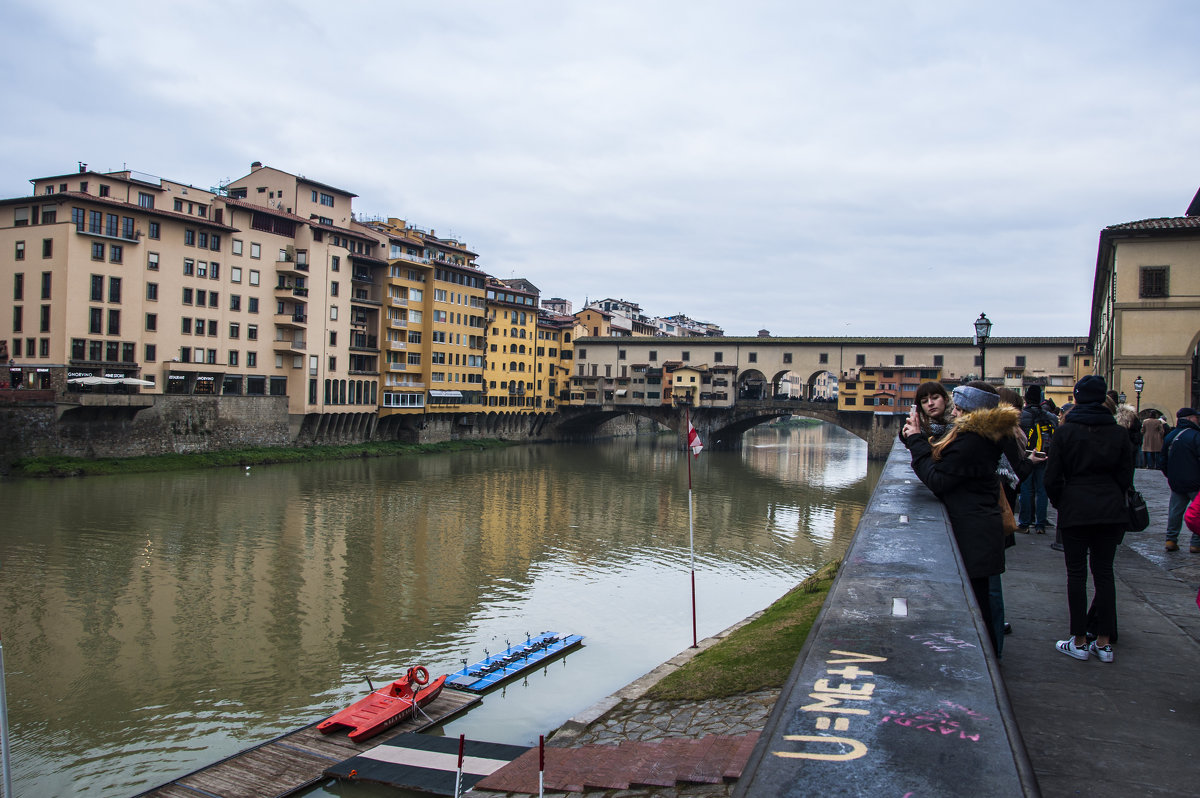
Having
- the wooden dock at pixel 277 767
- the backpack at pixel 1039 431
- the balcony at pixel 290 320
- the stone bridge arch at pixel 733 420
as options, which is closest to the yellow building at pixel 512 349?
the stone bridge arch at pixel 733 420

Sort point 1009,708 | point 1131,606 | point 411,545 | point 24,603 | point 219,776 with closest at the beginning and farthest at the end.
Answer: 1. point 1009,708
2. point 1131,606
3. point 219,776
4. point 24,603
5. point 411,545

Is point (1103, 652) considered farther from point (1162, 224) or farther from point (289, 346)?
point (289, 346)

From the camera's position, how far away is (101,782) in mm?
11938

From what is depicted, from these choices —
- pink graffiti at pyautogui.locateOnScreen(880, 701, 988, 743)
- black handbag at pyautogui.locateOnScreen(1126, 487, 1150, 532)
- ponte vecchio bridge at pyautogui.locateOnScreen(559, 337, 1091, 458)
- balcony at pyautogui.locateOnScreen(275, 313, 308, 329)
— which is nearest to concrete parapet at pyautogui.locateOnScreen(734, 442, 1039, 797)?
pink graffiti at pyautogui.locateOnScreen(880, 701, 988, 743)

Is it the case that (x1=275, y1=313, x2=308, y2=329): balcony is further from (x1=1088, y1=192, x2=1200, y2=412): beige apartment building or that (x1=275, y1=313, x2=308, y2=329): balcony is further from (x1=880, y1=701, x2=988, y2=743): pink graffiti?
(x1=880, y1=701, x2=988, y2=743): pink graffiti

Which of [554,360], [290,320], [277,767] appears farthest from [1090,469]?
[554,360]

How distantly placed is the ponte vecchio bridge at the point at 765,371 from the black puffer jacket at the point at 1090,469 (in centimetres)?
5656

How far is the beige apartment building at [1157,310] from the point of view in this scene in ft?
94.0

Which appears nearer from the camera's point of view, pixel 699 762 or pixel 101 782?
pixel 699 762

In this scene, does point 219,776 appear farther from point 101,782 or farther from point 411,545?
point 411,545

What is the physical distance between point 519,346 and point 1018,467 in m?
71.5

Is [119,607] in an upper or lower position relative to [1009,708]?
lower

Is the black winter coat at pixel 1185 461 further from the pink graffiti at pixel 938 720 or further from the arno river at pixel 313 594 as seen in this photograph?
the arno river at pixel 313 594

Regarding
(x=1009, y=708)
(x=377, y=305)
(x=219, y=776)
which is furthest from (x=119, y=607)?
(x=377, y=305)
